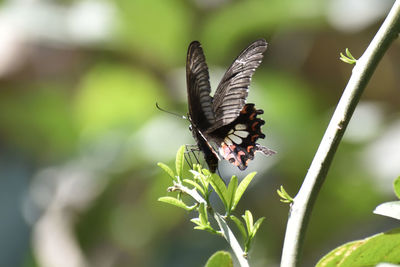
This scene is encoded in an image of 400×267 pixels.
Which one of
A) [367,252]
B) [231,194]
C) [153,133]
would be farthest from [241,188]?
[153,133]

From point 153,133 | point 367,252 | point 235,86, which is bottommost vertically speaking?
point 153,133

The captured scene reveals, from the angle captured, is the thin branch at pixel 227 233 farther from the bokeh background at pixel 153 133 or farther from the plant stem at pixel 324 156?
the bokeh background at pixel 153 133

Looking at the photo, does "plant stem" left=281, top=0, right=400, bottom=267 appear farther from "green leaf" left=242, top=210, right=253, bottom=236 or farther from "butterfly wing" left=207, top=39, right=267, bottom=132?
"butterfly wing" left=207, top=39, right=267, bottom=132

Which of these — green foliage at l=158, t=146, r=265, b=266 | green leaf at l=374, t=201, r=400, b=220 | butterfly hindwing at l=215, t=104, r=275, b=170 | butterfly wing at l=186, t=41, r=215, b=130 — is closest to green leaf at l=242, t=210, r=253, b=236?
green foliage at l=158, t=146, r=265, b=266

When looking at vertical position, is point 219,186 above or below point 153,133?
above

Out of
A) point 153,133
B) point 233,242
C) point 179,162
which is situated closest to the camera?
point 233,242

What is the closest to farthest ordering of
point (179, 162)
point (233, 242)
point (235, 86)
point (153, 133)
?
point (233, 242) < point (179, 162) < point (235, 86) < point (153, 133)

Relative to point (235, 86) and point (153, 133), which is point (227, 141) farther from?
point (153, 133)

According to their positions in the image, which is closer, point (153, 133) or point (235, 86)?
point (235, 86)
